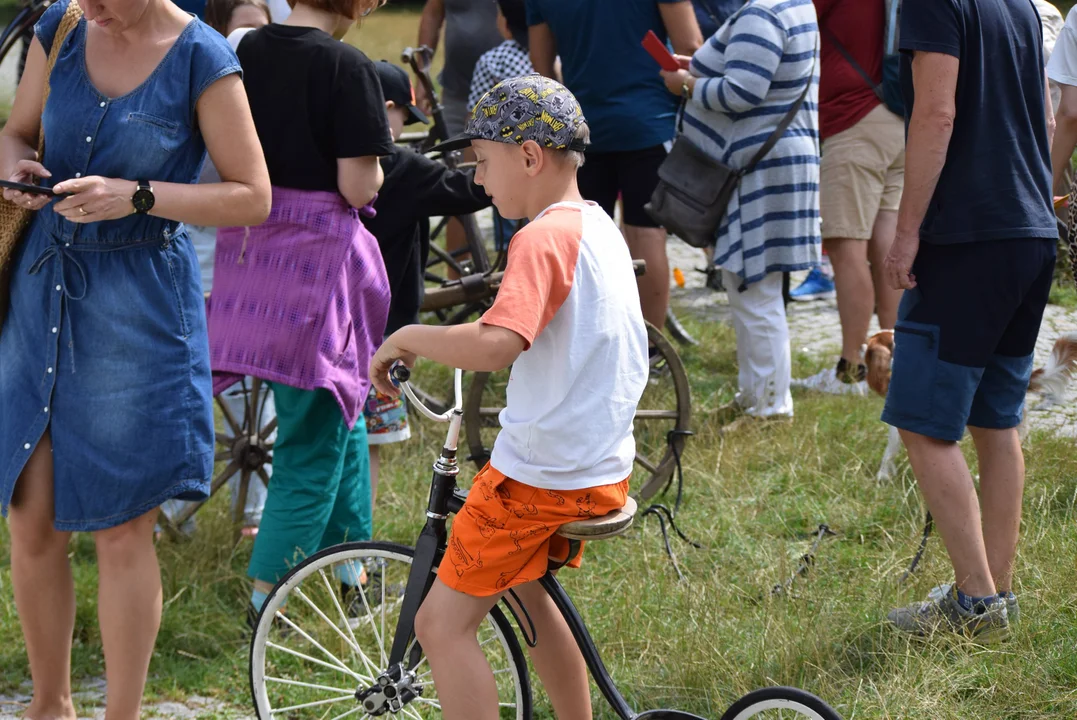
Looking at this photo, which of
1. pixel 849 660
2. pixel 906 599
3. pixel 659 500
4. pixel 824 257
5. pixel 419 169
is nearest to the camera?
pixel 849 660

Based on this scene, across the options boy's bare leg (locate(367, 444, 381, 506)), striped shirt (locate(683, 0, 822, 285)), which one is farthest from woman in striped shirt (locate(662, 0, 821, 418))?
boy's bare leg (locate(367, 444, 381, 506))

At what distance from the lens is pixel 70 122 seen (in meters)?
2.75

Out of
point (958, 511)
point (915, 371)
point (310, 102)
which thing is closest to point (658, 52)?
point (310, 102)

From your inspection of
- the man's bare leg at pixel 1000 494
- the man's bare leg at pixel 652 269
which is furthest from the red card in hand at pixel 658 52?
the man's bare leg at pixel 1000 494

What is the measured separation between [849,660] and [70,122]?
7.49ft

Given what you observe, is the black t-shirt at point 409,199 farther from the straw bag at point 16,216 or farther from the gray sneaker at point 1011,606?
the gray sneaker at point 1011,606

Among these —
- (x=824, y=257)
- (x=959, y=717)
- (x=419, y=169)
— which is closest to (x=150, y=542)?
(x=419, y=169)

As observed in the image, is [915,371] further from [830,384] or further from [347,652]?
[830,384]

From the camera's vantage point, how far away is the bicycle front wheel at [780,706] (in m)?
2.41

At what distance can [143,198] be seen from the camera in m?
2.71

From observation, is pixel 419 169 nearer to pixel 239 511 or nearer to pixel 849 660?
pixel 239 511

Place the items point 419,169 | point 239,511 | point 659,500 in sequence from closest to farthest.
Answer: point 419,169
point 239,511
point 659,500

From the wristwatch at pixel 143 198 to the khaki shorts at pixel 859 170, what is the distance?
12.3ft

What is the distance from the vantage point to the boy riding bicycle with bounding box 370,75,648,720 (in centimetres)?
230
